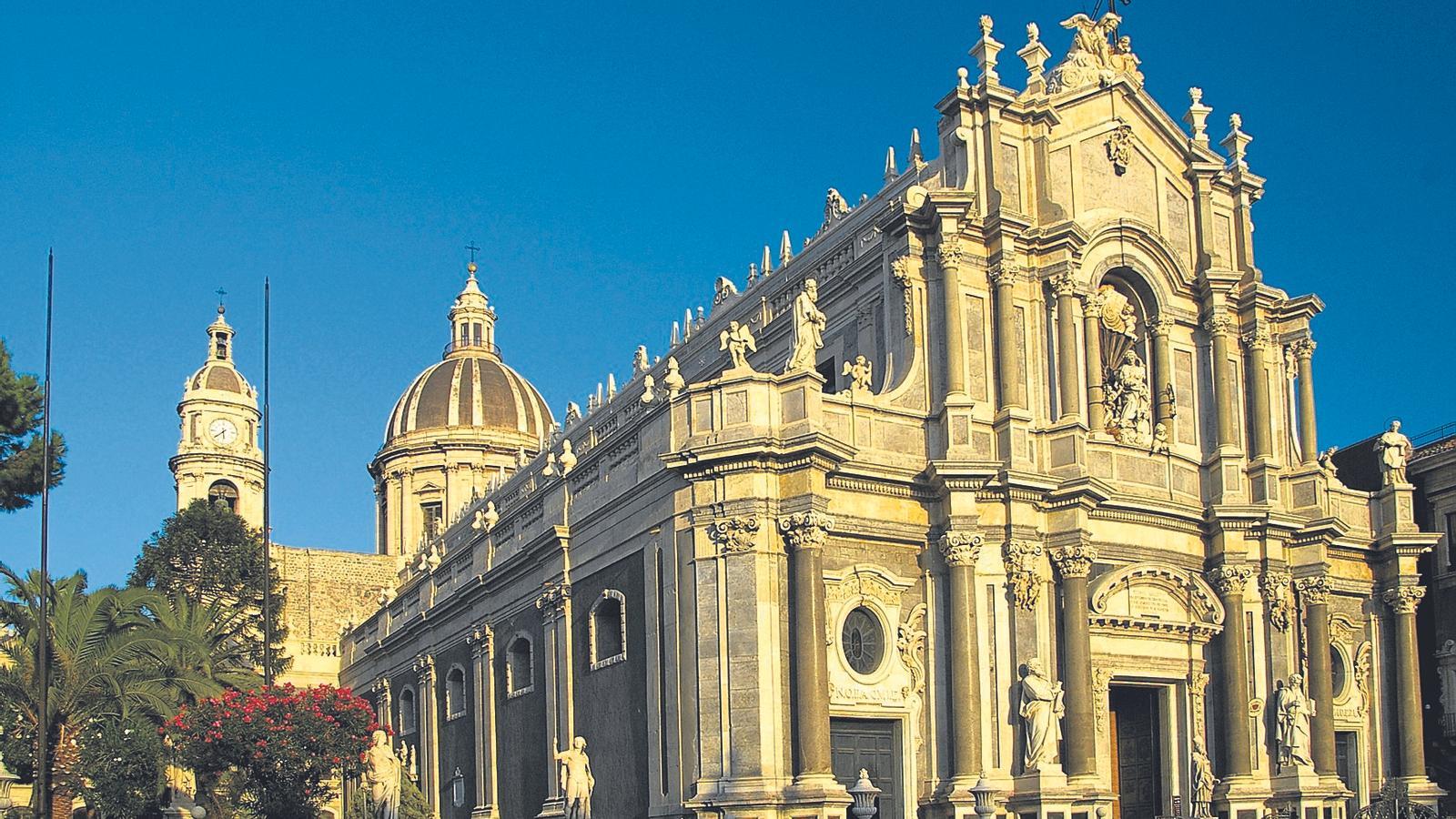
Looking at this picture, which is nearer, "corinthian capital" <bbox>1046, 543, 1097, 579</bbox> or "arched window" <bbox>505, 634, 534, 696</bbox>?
"corinthian capital" <bbox>1046, 543, 1097, 579</bbox>

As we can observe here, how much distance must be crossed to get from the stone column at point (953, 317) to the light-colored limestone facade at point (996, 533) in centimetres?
8

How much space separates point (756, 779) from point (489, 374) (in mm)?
50107

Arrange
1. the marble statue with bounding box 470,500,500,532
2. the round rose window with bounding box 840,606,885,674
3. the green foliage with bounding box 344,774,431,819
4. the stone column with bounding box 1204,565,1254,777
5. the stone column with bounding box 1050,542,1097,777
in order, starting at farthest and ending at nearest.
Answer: the marble statue with bounding box 470,500,500,532 < the green foliage with bounding box 344,774,431,819 < the stone column with bounding box 1204,565,1254,777 < the stone column with bounding box 1050,542,1097,777 < the round rose window with bounding box 840,606,885,674

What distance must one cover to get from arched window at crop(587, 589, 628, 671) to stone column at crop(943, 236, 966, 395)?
786cm

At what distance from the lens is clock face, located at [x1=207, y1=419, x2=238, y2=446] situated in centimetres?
7225

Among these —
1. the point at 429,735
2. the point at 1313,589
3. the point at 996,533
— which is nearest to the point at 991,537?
the point at 996,533

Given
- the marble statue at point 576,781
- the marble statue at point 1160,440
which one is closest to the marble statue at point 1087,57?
the marble statue at point 1160,440

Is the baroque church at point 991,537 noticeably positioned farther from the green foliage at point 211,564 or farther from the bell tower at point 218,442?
the bell tower at point 218,442

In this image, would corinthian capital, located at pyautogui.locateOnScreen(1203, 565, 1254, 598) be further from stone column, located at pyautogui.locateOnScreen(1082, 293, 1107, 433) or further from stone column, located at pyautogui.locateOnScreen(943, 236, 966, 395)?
stone column, located at pyautogui.locateOnScreen(943, 236, 966, 395)

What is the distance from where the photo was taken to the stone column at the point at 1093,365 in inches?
1366

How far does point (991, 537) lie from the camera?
32125 millimetres

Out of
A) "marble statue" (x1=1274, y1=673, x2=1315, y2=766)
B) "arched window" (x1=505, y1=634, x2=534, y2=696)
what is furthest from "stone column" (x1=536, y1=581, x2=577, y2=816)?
"marble statue" (x1=1274, y1=673, x2=1315, y2=766)

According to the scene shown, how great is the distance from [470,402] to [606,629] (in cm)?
4213

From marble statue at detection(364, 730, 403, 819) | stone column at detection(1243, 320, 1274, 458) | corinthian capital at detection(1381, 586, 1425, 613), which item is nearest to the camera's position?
stone column at detection(1243, 320, 1274, 458)
